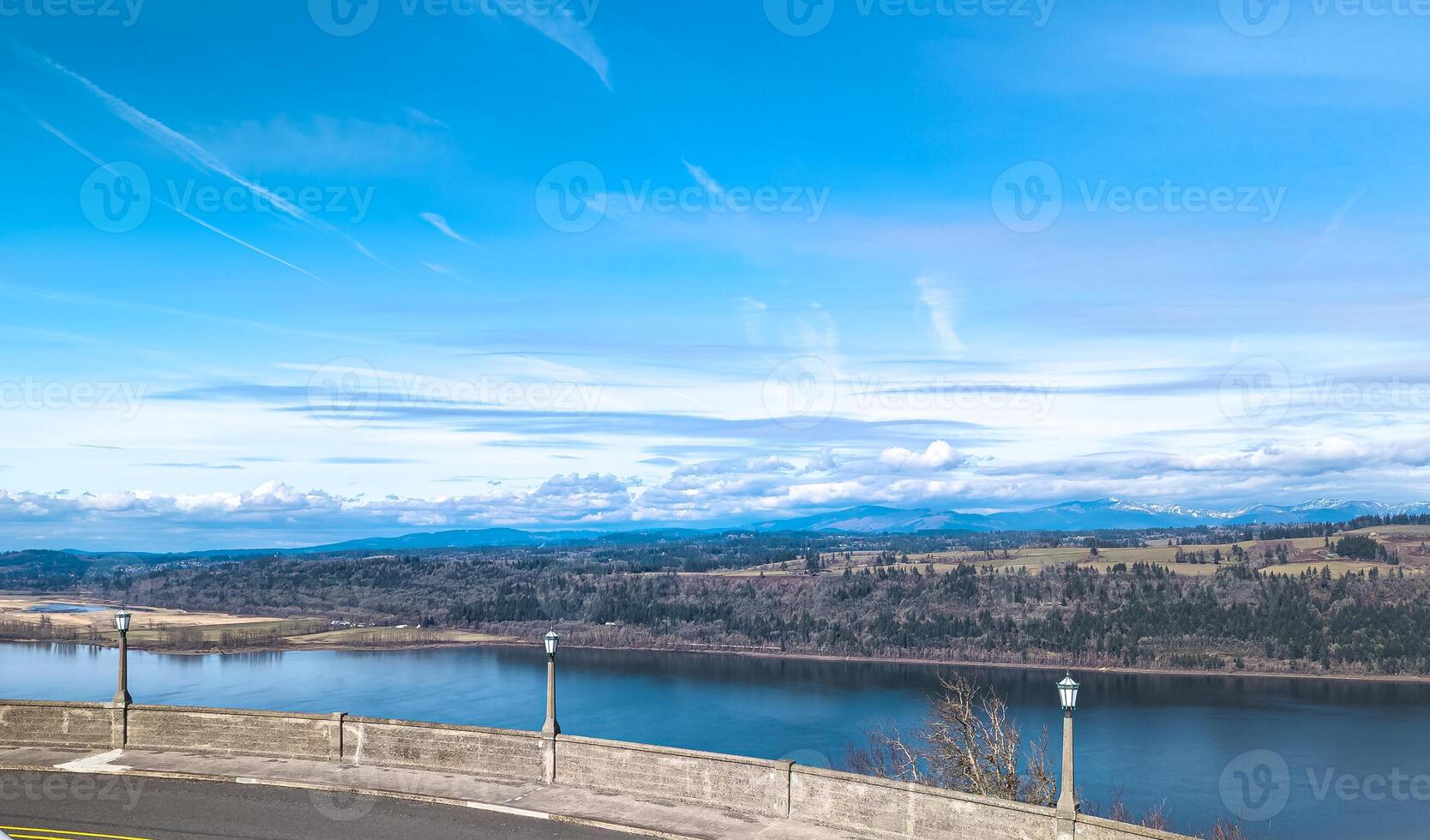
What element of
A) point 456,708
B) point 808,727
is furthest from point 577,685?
point 808,727

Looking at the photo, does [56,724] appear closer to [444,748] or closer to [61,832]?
[61,832]

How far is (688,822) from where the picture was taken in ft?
58.6

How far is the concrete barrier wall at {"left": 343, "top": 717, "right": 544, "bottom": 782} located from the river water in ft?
193

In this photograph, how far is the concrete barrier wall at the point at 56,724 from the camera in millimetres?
22812

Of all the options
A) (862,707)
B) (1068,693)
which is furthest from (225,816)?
(862,707)

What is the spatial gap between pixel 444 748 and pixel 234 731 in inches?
187

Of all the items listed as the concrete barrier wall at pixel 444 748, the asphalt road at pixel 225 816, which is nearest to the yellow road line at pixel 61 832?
the asphalt road at pixel 225 816

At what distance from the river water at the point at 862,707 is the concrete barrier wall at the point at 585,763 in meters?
58.5

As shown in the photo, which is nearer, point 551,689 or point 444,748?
point 551,689

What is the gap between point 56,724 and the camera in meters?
23.0

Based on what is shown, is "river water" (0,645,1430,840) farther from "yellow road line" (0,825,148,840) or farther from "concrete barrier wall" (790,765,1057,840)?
"yellow road line" (0,825,148,840)

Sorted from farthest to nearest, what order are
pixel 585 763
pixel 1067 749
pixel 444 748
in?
1. pixel 444 748
2. pixel 585 763
3. pixel 1067 749

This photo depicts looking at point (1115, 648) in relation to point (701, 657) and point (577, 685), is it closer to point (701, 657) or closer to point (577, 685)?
point (701, 657)

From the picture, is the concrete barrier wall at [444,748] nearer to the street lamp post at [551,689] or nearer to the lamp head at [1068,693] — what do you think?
the street lamp post at [551,689]
